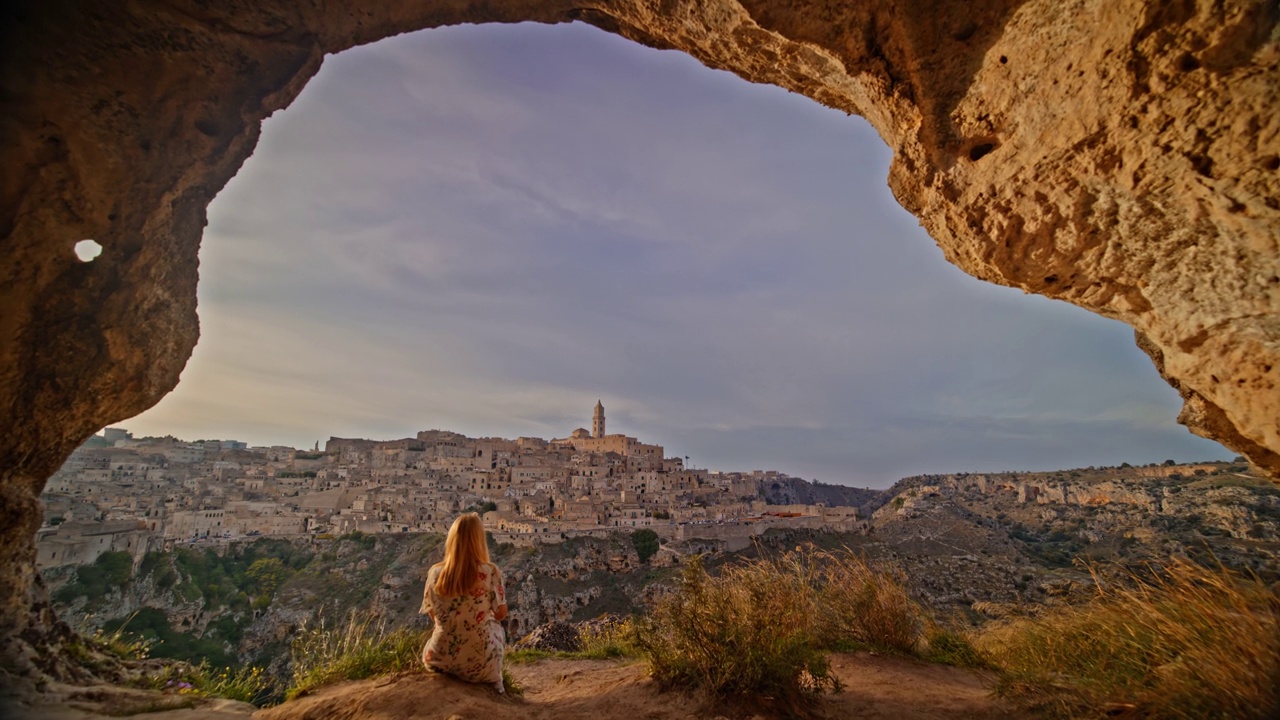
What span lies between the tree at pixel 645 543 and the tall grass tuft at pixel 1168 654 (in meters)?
44.8

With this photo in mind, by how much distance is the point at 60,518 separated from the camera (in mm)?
37094

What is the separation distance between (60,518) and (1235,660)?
58.9 metres

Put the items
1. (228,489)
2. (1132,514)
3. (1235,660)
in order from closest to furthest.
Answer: (1235,660), (1132,514), (228,489)

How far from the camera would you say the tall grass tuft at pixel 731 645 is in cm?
433

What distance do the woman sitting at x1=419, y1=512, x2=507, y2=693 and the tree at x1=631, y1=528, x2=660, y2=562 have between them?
148 ft

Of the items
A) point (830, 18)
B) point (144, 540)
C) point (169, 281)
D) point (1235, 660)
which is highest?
point (830, 18)

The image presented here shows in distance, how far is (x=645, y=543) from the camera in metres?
48.6

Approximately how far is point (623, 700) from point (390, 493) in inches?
2463

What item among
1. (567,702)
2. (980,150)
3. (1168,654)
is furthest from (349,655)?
(980,150)

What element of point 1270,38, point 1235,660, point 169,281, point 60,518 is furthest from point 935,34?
point 60,518

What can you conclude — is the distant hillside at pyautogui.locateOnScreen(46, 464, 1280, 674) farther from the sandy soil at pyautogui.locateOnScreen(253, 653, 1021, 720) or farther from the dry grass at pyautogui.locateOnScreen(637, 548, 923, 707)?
the sandy soil at pyautogui.locateOnScreen(253, 653, 1021, 720)

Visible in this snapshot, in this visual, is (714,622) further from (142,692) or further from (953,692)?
(142,692)

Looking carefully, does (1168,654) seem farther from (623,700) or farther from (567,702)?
(567,702)

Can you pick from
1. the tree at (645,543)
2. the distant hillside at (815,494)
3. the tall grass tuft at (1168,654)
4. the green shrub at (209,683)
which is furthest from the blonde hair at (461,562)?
the distant hillside at (815,494)
